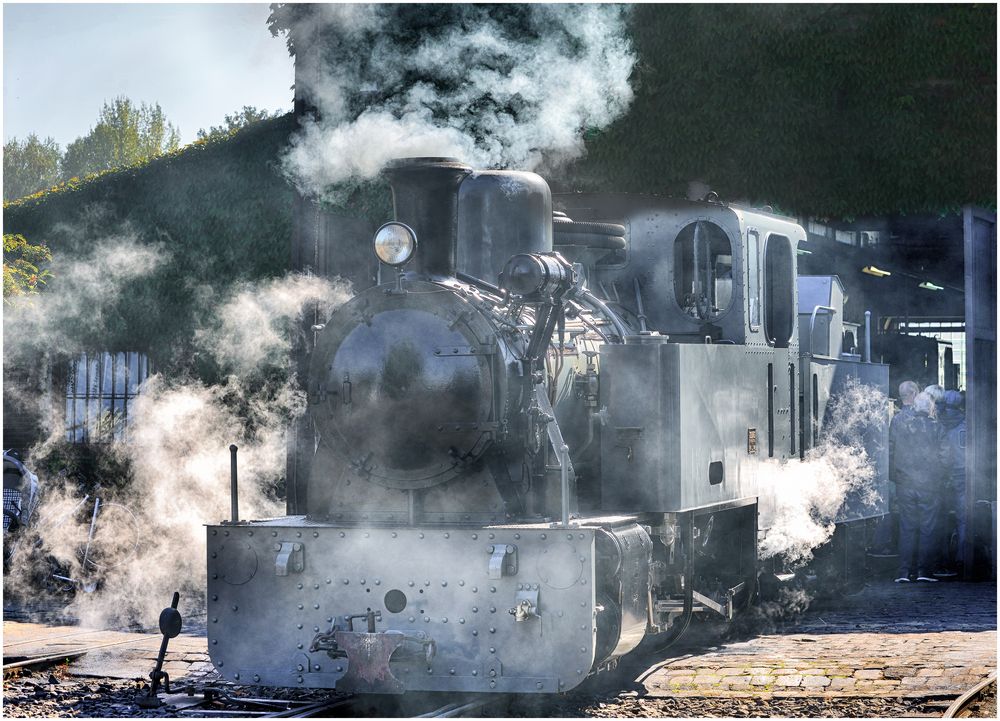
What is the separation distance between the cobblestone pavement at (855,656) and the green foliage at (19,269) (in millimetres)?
6303

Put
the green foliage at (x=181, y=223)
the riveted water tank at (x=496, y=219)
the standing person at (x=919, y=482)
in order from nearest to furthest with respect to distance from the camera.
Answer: the riveted water tank at (x=496, y=219)
the standing person at (x=919, y=482)
the green foliage at (x=181, y=223)

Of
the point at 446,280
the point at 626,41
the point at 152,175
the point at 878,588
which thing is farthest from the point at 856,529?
the point at 152,175

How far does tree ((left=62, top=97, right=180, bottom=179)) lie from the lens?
89.2 feet

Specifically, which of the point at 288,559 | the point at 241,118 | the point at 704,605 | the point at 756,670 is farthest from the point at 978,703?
the point at 241,118

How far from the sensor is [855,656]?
25.0ft

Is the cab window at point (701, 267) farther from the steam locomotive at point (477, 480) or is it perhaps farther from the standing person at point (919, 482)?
the standing person at point (919, 482)

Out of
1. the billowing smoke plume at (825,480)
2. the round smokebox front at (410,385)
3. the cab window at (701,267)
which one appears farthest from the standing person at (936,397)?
→ the round smokebox front at (410,385)

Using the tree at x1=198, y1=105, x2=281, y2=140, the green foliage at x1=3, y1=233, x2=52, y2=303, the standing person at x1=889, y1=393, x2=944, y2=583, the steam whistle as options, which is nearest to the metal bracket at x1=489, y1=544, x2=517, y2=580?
the steam whistle

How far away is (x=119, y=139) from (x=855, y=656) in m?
22.8

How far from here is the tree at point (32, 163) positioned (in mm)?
26375

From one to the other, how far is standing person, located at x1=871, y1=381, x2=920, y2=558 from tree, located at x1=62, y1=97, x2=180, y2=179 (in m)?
17.9

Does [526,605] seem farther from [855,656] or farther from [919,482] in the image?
[919,482]

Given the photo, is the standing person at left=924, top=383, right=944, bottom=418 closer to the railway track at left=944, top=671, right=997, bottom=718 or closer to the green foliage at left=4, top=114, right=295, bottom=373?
the railway track at left=944, top=671, right=997, bottom=718

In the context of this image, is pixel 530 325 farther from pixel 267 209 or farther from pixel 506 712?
pixel 267 209
